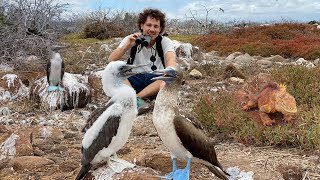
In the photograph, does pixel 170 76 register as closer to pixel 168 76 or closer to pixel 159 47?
pixel 168 76

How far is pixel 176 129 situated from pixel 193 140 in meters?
0.14

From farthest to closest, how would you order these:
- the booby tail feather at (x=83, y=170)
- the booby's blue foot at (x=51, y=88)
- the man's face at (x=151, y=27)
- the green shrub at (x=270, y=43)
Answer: the green shrub at (x=270, y=43) < the booby's blue foot at (x=51, y=88) < the man's face at (x=151, y=27) < the booby tail feather at (x=83, y=170)

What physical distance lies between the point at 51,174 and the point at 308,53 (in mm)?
9811

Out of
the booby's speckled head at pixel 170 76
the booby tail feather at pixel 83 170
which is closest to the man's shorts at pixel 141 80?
the booby's speckled head at pixel 170 76

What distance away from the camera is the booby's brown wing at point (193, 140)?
3.11m

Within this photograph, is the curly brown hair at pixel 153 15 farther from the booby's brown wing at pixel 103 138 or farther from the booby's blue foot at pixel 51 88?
the booby's brown wing at pixel 103 138

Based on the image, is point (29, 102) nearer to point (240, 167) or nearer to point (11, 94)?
point (11, 94)

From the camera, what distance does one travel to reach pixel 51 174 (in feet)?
12.8

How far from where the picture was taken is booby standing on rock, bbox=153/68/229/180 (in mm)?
3107

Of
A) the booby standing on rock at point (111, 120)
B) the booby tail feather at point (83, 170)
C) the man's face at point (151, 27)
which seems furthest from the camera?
the man's face at point (151, 27)

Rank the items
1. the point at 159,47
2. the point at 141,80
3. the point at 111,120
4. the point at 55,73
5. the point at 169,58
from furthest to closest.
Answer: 1. the point at 55,73
2. the point at 141,80
3. the point at 159,47
4. the point at 169,58
5. the point at 111,120

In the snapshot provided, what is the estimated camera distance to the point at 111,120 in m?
3.08

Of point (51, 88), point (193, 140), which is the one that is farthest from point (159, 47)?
point (193, 140)

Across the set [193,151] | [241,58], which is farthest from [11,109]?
[241,58]
